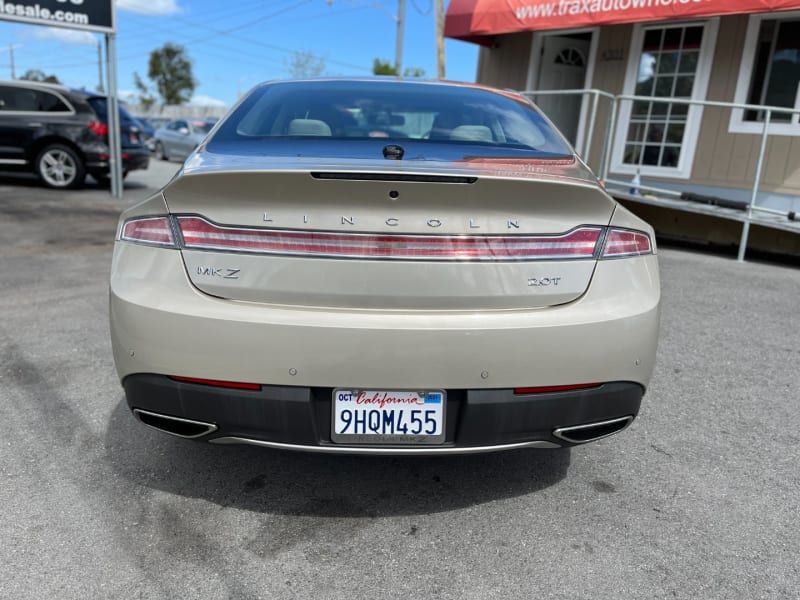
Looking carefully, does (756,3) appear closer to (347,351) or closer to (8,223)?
(347,351)

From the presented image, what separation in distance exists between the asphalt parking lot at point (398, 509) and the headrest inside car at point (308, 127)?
1.38 m

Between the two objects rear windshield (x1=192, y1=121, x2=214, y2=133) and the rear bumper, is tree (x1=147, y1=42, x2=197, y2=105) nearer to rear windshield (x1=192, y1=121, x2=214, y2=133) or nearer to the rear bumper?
rear windshield (x1=192, y1=121, x2=214, y2=133)

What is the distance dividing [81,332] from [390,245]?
305cm

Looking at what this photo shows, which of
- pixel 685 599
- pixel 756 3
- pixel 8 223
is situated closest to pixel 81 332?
pixel 685 599

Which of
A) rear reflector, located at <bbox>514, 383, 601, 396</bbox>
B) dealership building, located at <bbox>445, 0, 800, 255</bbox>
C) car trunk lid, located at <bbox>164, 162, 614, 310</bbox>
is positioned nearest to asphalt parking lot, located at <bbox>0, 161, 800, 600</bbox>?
rear reflector, located at <bbox>514, 383, 601, 396</bbox>

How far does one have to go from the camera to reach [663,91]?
9.59 meters

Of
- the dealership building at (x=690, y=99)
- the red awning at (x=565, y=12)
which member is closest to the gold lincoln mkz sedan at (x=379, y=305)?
the dealership building at (x=690, y=99)

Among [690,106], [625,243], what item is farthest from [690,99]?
[625,243]

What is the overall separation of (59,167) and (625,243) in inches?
460

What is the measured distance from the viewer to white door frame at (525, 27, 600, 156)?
400 inches

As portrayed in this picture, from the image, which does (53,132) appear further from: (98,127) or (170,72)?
(170,72)

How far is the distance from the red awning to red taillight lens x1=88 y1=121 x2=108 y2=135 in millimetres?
6128

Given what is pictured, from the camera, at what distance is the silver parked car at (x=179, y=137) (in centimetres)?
2117

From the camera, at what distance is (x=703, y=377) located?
3.80 metres
